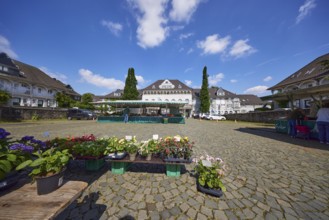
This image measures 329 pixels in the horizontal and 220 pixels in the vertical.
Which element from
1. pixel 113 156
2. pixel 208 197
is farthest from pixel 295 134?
pixel 113 156

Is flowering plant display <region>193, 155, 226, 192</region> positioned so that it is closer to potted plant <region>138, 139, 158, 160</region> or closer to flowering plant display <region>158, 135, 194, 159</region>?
flowering plant display <region>158, 135, 194, 159</region>

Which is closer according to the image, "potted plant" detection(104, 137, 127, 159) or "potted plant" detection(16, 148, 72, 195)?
"potted plant" detection(16, 148, 72, 195)

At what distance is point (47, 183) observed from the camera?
5.11 ft

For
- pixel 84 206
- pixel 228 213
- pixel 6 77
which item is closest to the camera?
pixel 228 213

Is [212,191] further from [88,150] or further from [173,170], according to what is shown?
[88,150]

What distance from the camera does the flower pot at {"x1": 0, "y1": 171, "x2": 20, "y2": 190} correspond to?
5.00 feet

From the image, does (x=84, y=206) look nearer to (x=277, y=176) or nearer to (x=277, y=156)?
(x=277, y=176)

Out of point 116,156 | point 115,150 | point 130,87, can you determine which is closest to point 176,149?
point 116,156

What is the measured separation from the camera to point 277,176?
12.1 ft

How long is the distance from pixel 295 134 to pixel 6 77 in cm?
4406

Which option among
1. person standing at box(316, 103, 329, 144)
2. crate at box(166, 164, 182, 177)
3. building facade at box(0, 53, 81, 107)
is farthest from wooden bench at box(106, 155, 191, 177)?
building facade at box(0, 53, 81, 107)

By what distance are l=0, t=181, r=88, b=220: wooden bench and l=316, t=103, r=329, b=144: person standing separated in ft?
36.5

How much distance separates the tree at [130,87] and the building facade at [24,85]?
1732 cm

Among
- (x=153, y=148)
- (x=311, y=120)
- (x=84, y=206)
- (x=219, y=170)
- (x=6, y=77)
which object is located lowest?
(x=84, y=206)
